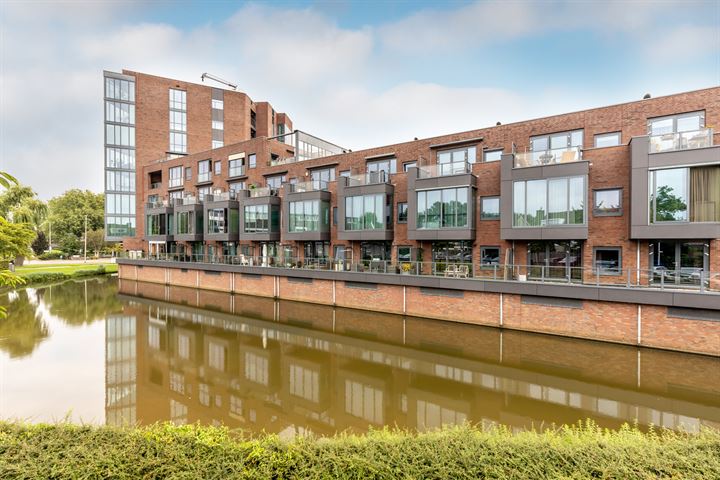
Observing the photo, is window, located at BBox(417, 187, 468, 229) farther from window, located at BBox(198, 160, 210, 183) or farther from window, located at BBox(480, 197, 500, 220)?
window, located at BBox(198, 160, 210, 183)

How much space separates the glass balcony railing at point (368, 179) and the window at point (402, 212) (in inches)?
66.5

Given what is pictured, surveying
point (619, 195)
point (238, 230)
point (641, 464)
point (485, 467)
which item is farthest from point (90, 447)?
point (238, 230)

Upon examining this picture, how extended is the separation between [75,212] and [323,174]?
61.4 m

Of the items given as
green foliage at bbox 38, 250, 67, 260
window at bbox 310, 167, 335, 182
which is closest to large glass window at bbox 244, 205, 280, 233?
window at bbox 310, 167, 335, 182

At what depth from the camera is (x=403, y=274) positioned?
55.7 feet

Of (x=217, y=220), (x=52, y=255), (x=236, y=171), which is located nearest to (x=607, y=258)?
(x=217, y=220)

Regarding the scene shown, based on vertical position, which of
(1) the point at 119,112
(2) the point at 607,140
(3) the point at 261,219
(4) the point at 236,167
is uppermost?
(1) the point at 119,112

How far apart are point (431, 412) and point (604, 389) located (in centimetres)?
487

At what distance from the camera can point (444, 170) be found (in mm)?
17594

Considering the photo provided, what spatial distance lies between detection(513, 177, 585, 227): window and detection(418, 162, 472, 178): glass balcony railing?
2703mm

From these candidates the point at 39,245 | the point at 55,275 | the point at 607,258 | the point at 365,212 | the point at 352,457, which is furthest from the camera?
the point at 39,245

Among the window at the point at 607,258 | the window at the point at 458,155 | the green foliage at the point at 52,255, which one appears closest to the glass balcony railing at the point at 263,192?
the window at the point at 458,155

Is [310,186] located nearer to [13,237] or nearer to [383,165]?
[383,165]

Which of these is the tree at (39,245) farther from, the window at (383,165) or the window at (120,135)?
the window at (383,165)
